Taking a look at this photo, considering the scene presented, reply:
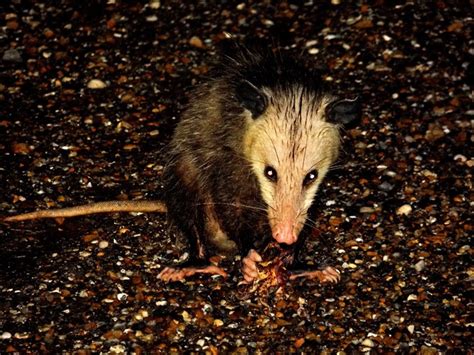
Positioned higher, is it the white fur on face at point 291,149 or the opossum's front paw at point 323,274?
the white fur on face at point 291,149

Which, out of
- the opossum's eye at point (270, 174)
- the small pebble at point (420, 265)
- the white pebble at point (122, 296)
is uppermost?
the opossum's eye at point (270, 174)

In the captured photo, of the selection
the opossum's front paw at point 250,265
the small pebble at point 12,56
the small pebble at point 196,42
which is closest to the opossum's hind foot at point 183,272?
the opossum's front paw at point 250,265

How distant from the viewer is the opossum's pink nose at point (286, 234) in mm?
3025

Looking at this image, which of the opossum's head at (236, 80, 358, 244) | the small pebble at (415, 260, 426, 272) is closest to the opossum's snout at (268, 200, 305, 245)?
the opossum's head at (236, 80, 358, 244)

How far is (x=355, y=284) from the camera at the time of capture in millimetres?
3359

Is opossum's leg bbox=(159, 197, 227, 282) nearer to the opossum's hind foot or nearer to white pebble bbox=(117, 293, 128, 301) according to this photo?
the opossum's hind foot

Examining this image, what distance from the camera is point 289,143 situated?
3123 millimetres

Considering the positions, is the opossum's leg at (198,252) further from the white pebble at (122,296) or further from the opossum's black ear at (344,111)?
the opossum's black ear at (344,111)

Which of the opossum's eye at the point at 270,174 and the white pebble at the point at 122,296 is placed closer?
the opossum's eye at the point at 270,174

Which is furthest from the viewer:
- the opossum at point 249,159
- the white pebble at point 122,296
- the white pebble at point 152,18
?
the white pebble at point 152,18

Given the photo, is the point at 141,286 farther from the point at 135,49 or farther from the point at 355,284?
the point at 135,49

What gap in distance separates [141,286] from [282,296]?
0.57m

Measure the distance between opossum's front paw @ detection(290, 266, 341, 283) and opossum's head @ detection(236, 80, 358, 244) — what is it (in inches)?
13.0

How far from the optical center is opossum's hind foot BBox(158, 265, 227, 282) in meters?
3.36
